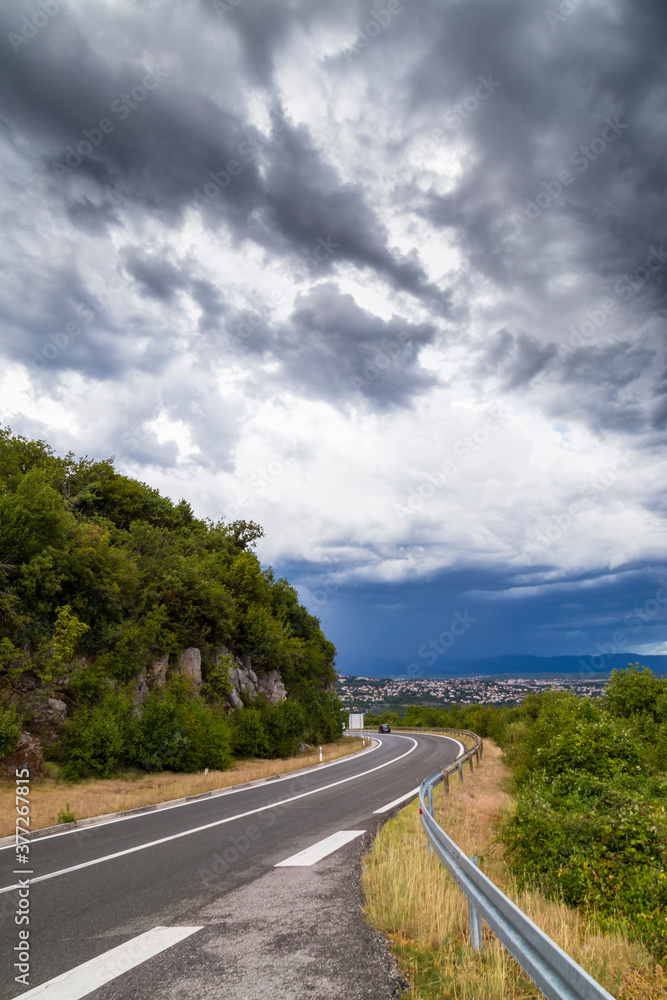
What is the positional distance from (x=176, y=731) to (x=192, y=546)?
70.3 ft

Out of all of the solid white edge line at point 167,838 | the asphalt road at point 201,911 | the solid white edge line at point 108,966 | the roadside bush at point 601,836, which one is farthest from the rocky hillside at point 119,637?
the roadside bush at point 601,836

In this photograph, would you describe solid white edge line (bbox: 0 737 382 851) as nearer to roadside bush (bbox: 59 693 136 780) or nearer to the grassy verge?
roadside bush (bbox: 59 693 136 780)

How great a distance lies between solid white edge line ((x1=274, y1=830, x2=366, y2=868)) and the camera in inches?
309

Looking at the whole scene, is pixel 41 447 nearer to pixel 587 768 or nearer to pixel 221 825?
pixel 221 825

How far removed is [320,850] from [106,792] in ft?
37.0

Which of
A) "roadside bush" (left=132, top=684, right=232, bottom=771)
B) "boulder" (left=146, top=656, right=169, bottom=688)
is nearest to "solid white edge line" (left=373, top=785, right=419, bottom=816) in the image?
"roadside bush" (left=132, top=684, right=232, bottom=771)

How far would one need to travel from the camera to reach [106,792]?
1703 centimetres

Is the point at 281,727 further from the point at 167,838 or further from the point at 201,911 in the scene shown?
the point at 201,911

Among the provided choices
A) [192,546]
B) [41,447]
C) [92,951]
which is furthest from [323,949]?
[192,546]

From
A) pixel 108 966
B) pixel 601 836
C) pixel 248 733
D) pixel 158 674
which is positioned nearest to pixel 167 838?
pixel 108 966

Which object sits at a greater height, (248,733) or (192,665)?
(192,665)

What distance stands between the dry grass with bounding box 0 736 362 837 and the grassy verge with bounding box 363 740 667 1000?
7.94 m

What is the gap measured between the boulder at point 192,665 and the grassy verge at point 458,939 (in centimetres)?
2225

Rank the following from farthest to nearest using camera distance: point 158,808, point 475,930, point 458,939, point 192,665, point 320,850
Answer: point 192,665, point 158,808, point 320,850, point 458,939, point 475,930
